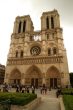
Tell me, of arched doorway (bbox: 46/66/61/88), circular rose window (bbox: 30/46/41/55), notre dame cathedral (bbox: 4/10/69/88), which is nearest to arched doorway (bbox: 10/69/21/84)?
notre dame cathedral (bbox: 4/10/69/88)

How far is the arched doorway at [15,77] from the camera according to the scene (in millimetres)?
32719

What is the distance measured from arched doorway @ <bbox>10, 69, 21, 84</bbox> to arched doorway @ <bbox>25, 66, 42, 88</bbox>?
243 centimetres

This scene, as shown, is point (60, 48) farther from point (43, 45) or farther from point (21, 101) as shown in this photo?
point (21, 101)

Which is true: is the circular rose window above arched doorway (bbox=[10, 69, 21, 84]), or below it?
above

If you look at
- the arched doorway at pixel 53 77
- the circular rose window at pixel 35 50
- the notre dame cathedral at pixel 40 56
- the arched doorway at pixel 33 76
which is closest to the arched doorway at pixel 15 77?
the notre dame cathedral at pixel 40 56

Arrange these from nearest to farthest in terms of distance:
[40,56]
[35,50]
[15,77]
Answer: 1. [40,56]
2. [15,77]
3. [35,50]

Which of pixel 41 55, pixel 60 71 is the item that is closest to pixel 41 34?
pixel 41 55

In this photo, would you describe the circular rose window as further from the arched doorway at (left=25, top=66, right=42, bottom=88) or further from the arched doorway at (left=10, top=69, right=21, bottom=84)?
the arched doorway at (left=10, top=69, right=21, bottom=84)

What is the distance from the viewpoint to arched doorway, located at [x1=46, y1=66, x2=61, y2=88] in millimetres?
30036

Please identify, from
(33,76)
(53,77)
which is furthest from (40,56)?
(53,77)

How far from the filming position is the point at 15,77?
108ft

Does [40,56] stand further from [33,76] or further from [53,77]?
[53,77]

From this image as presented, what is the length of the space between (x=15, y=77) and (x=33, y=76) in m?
5.16

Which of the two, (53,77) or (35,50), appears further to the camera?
(35,50)
